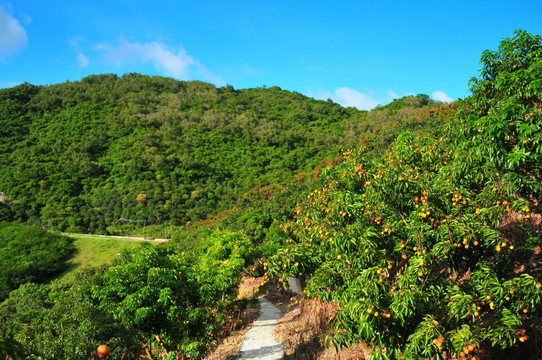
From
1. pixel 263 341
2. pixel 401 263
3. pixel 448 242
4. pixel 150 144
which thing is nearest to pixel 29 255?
pixel 150 144

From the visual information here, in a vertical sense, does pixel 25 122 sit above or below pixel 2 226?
above

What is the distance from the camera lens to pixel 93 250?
105 feet

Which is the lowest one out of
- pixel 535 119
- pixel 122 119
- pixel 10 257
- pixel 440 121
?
pixel 10 257

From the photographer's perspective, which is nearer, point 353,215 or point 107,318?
point 353,215

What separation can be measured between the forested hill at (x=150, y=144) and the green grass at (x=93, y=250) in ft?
13.4

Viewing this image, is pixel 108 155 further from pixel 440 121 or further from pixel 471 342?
pixel 471 342

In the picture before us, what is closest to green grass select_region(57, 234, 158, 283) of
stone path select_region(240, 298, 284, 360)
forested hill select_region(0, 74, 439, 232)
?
forested hill select_region(0, 74, 439, 232)

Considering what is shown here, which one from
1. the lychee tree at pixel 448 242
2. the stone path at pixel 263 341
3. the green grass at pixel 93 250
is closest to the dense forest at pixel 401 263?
the lychee tree at pixel 448 242

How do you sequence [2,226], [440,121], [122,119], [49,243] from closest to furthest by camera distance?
1. [440,121]
2. [49,243]
3. [2,226]
4. [122,119]

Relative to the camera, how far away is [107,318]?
27.5 ft

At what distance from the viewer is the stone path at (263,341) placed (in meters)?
7.64

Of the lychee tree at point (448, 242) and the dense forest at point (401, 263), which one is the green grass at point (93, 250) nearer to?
the dense forest at point (401, 263)

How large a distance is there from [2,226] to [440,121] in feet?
136

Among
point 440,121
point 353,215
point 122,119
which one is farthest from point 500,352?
point 122,119
